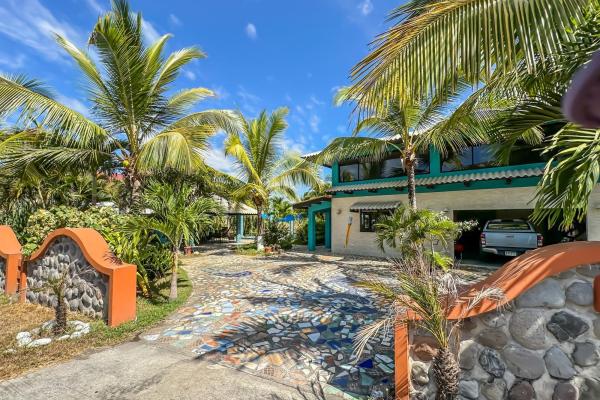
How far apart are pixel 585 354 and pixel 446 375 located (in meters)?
1.21

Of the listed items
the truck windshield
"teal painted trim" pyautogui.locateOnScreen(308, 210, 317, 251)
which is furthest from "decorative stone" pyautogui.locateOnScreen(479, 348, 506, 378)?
"teal painted trim" pyautogui.locateOnScreen(308, 210, 317, 251)

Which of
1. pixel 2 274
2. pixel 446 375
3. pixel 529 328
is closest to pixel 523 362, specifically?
pixel 529 328

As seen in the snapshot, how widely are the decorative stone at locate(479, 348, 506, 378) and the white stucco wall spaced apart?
7.95 meters

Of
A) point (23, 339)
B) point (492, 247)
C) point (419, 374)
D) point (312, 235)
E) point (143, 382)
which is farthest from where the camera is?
point (312, 235)

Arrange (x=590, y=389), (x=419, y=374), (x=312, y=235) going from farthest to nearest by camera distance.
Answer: (x=312, y=235) → (x=419, y=374) → (x=590, y=389)

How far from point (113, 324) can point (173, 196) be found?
2713 millimetres

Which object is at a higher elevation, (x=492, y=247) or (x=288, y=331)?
(x=492, y=247)

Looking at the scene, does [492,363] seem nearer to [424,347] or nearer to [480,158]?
[424,347]

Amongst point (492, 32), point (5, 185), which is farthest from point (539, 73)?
point (5, 185)

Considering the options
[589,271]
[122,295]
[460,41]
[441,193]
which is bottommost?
[122,295]

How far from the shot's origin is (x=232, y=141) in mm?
14781

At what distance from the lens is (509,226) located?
11641 millimetres

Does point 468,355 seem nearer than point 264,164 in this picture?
Yes

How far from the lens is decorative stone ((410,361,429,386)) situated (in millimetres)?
3010
